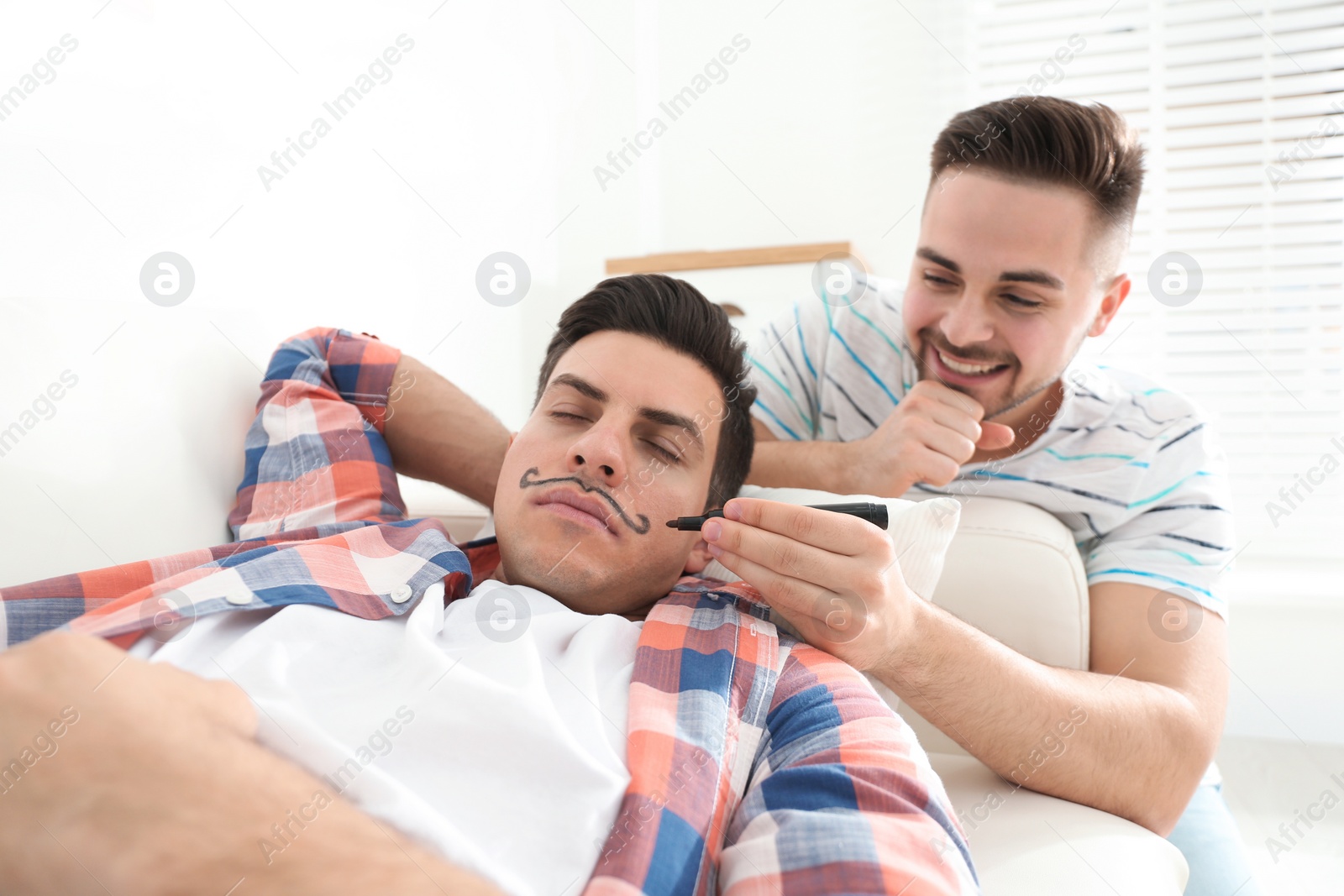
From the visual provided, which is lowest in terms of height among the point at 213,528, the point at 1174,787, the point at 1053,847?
the point at 1174,787

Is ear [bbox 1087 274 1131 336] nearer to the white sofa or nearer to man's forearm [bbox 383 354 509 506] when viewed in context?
the white sofa

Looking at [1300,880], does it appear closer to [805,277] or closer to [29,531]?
[805,277]

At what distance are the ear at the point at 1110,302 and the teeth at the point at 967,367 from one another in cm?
22

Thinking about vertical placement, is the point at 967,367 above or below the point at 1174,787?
above

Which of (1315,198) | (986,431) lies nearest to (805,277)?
(986,431)

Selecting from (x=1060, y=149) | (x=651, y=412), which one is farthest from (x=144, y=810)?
(x=1060, y=149)

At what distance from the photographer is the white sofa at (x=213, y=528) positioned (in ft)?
2.68

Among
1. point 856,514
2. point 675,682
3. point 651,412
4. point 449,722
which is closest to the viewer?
point 449,722

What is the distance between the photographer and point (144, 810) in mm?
547

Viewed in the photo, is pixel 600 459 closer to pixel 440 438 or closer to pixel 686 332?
pixel 686 332

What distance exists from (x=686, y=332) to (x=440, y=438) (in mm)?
427

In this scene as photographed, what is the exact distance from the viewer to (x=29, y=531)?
83 cm

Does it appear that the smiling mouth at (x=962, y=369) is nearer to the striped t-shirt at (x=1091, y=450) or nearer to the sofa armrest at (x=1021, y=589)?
the striped t-shirt at (x=1091, y=450)

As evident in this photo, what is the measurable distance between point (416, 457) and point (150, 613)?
55 centimetres
